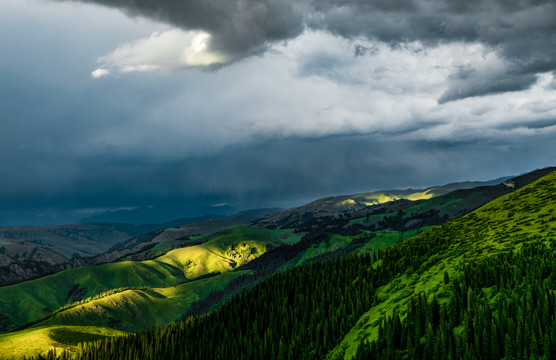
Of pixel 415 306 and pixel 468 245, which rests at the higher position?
pixel 468 245

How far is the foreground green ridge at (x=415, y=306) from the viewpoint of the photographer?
176ft

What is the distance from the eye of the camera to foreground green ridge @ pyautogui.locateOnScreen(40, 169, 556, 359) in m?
53.8

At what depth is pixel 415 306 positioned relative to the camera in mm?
75062

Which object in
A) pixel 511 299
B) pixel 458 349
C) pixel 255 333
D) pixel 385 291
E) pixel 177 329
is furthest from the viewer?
pixel 177 329

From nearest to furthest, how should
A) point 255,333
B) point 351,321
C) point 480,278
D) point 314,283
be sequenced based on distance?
point 480,278 → point 351,321 → point 255,333 → point 314,283

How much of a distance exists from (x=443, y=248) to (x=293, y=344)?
7035 centimetres

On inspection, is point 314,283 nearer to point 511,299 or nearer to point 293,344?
point 293,344

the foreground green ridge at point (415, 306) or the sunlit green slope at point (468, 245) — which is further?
the sunlit green slope at point (468, 245)

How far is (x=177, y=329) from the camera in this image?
570 feet

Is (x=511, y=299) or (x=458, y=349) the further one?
(x=511, y=299)

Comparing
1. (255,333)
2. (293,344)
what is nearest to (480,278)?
(293,344)

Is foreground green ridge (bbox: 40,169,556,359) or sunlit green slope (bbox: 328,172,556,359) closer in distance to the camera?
foreground green ridge (bbox: 40,169,556,359)

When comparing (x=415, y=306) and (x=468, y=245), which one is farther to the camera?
(x=468, y=245)

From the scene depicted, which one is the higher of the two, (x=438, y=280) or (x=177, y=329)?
(x=438, y=280)
